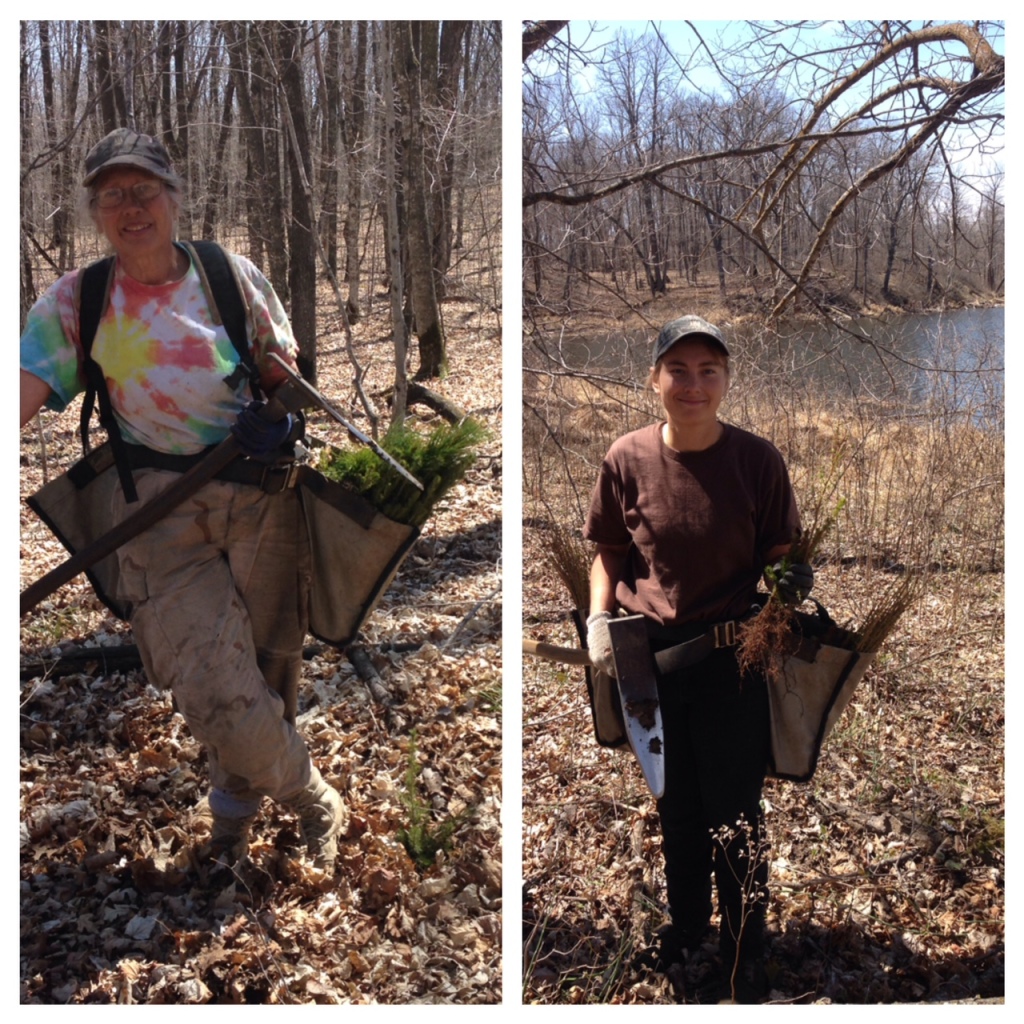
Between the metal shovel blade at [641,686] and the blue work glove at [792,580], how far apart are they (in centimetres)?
35

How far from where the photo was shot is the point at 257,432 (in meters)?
2.28

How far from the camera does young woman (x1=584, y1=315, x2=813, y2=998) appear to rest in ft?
7.27

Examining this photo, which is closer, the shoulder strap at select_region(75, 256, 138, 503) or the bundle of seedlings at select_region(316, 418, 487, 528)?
the shoulder strap at select_region(75, 256, 138, 503)

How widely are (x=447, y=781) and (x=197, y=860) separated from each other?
847 millimetres

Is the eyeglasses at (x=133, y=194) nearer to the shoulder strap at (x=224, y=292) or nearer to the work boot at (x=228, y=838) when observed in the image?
the shoulder strap at (x=224, y=292)

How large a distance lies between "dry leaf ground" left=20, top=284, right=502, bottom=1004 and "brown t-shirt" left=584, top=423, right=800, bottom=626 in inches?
42.9

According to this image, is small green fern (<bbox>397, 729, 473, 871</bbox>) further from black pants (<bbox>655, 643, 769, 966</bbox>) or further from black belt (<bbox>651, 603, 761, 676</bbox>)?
black belt (<bbox>651, 603, 761, 676</bbox>)

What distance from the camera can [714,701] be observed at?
2.30 meters

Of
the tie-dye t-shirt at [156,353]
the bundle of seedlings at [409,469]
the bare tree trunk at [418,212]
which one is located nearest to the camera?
the tie-dye t-shirt at [156,353]

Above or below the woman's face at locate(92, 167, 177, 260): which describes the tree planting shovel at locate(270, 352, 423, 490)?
below

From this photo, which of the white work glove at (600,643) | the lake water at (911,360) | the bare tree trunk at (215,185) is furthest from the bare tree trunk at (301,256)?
the white work glove at (600,643)

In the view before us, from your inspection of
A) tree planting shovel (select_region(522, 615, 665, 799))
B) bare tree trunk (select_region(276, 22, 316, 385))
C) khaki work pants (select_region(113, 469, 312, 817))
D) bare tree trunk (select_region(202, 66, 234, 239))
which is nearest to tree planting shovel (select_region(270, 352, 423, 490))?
khaki work pants (select_region(113, 469, 312, 817))

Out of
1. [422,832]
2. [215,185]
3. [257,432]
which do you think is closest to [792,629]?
[422,832]

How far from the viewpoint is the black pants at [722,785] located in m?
2.30
